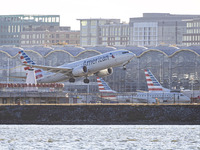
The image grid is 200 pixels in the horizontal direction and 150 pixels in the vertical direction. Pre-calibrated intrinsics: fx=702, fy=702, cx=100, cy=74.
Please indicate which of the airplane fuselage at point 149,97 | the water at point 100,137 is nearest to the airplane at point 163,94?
the airplane fuselage at point 149,97

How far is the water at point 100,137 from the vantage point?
92.9 meters

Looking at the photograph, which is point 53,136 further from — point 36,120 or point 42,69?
point 42,69

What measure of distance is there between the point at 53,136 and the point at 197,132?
24690mm

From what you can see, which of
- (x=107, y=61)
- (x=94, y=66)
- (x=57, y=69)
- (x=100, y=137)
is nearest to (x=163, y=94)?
(x=57, y=69)

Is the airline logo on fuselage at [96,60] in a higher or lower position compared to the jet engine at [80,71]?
higher

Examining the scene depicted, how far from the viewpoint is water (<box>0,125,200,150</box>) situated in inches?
3659

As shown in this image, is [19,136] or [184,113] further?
[184,113]

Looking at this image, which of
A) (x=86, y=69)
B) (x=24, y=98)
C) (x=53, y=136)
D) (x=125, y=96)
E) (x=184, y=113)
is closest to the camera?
(x=53, y=136)

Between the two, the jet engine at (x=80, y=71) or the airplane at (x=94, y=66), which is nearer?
the airplane at (x=94, y=66)

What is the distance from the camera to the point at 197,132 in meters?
117

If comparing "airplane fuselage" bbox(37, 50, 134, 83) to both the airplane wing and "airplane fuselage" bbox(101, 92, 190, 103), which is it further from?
"airplane fuselage" bbox(101, 92, 190, 103)

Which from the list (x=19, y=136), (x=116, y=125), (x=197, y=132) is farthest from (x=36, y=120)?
(x=197, y=132)

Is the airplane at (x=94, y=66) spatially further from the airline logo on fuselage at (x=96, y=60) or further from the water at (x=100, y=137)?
the water at (x=100, y=137)

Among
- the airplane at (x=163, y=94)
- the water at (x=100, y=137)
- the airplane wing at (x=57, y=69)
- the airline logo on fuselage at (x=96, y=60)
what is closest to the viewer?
the water at (x=100, y=137)
